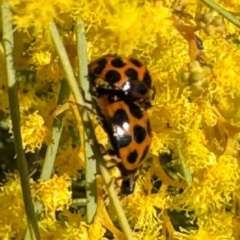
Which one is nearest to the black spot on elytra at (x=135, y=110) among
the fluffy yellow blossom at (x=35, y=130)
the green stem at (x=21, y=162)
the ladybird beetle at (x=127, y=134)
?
the ladybird beetle at (x=127, y=134)

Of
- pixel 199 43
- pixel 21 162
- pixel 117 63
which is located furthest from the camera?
pixel 117 63

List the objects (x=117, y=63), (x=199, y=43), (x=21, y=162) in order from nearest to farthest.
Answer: (x=21, y=162)
(x=199, y=43)
(x=117, y=63)

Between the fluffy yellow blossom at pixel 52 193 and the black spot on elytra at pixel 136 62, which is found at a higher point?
the black spot on elytra at pixel 136 62

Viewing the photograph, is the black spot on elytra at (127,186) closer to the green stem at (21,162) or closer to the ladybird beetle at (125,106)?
the ladybird beetle at (125,106)

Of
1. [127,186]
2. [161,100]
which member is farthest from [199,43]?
[127,186]

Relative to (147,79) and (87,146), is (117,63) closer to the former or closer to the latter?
(147,79)

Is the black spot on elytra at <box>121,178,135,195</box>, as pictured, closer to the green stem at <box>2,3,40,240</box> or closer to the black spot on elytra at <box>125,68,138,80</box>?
the black spot on elytra at <box>125,68,138,80</box>

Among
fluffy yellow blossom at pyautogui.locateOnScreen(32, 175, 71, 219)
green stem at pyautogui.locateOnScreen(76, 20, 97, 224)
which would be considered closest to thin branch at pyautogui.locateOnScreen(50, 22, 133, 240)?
green stem at pyautogui.locateOnScreen(76, 20, 97, 224)
